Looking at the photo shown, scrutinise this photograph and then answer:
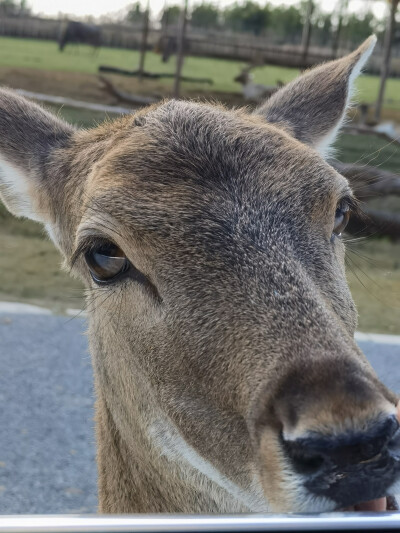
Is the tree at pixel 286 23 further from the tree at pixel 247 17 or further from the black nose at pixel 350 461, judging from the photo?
the black nose at pixel 350 461

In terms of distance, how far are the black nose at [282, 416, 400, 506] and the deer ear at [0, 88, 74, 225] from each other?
214 cm

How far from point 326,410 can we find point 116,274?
1.21 m

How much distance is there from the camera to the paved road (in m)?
6.23

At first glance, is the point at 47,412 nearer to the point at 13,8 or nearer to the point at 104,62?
the point at 104,62

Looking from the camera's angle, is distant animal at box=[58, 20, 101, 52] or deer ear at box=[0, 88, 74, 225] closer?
deer ear at box=[0, 88, 74, 225]

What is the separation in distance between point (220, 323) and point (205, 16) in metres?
12.5

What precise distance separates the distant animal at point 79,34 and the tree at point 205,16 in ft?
5.83

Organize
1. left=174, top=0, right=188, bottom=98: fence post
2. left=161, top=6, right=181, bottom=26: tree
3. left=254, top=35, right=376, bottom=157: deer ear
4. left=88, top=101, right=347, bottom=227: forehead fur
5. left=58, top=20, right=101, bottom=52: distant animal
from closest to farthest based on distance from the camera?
left=88, top=101, right=347, bottom=227: forehead fur < left=254, top=35, right=376, bottom=157: deer ear < left=174, top=0, right=188, bottom=98: fence post < left=161, top=6, right=181, bottom=26: tree < left=58, top=20, right=101, bottom=52: distant animal

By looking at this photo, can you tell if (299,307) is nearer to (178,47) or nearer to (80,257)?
(80,257)

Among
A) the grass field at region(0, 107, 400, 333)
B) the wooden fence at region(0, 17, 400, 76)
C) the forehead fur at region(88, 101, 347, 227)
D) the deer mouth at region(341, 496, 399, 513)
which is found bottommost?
the grass field at region(0, 107, 400, 333)

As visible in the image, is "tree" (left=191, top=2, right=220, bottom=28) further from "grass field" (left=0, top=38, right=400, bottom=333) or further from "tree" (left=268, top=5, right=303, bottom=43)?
"tree" (left=268, top=5, right=303, bottom=43)

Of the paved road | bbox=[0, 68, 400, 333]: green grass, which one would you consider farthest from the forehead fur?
bbox=[0, 68, 400, 333]: green grass

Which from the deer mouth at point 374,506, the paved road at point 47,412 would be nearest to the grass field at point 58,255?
the paved road at point 47,412

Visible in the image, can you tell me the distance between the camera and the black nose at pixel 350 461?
1927 millimetres
